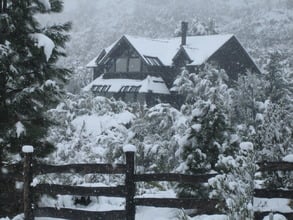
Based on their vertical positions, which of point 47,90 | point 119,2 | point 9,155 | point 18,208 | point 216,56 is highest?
point 119,2

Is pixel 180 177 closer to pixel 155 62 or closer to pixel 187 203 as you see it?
pixel 187 203

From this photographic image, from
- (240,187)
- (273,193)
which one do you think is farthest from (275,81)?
(240,187)

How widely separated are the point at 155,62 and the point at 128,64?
292 centimetres

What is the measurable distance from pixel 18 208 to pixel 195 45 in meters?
33.8

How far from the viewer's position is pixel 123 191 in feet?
24.8

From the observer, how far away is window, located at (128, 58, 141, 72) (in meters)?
40.3

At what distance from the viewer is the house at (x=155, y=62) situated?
38469 millimetres

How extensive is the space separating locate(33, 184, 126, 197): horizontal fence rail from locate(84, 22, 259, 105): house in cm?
2911

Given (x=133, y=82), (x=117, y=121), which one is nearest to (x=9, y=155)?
(x=117, y=121)

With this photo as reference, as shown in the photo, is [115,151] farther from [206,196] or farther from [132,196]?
[132,196]

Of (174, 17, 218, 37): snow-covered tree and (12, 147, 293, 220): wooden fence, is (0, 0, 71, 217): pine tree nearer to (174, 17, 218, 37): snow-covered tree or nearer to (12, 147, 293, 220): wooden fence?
(12, 147, 293, 220): wooden fence

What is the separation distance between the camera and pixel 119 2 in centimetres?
11469

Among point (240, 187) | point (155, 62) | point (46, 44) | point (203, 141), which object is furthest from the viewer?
point (155, 62)

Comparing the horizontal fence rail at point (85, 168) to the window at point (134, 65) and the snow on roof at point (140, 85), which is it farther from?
the window at point (134, 65)
